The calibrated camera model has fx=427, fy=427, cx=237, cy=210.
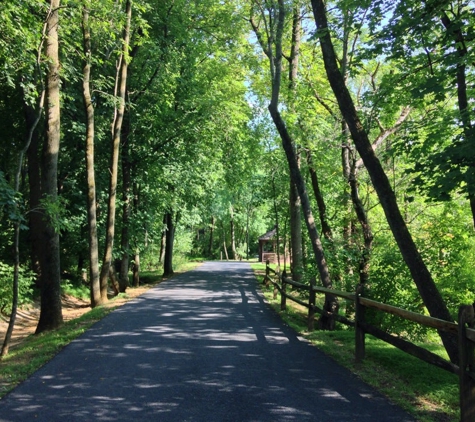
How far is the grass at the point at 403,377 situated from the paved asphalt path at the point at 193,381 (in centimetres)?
21

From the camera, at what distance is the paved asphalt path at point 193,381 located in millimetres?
4516

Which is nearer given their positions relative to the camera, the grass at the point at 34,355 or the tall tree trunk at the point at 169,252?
the grass at the point at 34,355

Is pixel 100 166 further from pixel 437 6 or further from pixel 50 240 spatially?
pixel 437 6

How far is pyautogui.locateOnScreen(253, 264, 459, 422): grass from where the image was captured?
15.7ft

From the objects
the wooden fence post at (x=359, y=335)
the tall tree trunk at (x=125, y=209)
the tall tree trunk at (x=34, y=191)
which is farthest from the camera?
the tall tree trunk at (x=125, y=209)

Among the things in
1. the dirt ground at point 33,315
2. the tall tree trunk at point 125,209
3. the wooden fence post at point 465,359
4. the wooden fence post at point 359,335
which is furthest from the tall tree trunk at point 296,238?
the wooden fence post at point 465,359

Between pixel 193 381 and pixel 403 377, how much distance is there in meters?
2.91

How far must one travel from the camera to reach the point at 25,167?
70.6 ft

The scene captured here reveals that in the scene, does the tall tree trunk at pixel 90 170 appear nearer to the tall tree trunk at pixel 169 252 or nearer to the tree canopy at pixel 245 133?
the tree canopy at pixel 245 133

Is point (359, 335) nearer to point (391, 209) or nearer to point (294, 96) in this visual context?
point (391, 209)

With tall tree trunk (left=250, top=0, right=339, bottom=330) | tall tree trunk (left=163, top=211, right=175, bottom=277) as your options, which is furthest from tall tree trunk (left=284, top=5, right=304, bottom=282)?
tall tree trunk (left=163, top=211, right=175, bottom=277)

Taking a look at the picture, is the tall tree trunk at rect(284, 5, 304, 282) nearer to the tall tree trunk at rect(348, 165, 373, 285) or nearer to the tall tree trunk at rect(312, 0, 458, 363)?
the tall tree trunk at rect(348, 165, 373, 285)

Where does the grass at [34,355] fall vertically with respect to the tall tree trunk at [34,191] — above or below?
below

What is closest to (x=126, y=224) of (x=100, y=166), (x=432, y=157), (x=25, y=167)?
(x=100, y=166)
